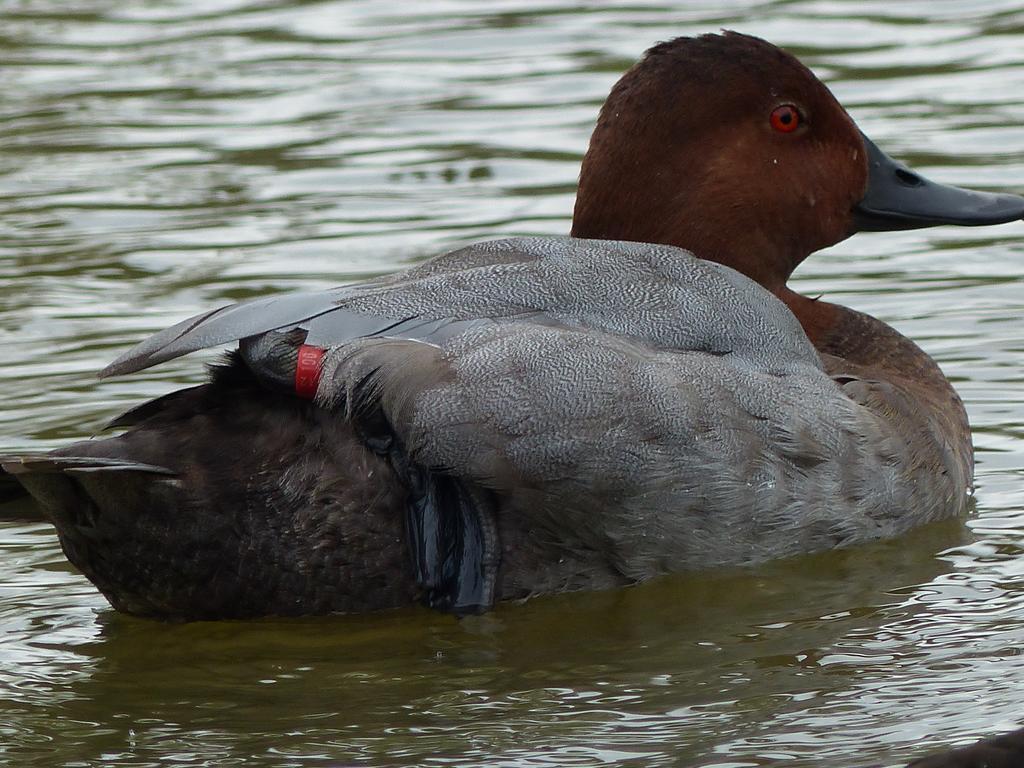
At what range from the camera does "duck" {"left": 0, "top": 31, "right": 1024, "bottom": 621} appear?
4512mm

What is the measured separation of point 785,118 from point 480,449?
1.78 meters

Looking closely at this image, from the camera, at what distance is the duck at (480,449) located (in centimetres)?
451

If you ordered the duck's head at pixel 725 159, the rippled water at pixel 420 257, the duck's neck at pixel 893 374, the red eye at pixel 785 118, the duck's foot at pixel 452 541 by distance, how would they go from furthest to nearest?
the red eye at pixel 785 118 < the duck's head at pixel 725 159 < the duck's neck at pixel 893 374 < the duck's foot at pixel 452 541 < the rippled water at pixel 420 257

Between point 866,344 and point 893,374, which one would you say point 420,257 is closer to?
point 866,344

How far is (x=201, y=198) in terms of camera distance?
28.9 ft

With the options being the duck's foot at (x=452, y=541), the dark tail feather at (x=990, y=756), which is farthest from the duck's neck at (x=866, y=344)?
the dark tail feather at (x=990, y=756)

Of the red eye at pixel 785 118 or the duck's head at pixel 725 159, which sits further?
the red eye at pixel 785 118

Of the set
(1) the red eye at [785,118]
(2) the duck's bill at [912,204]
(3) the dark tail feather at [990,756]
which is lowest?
(3) the dark tail feather at [990,756]

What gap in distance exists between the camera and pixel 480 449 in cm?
448

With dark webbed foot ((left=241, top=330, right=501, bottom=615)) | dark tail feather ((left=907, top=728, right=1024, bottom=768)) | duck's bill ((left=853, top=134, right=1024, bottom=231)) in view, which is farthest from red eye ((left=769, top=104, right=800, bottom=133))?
dark tail feather ((left=907, top=728, right=1024, bottom=768))

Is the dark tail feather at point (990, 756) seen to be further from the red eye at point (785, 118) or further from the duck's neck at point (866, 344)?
the red eye at point (785, 118)

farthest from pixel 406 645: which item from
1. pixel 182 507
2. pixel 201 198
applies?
pixel 201 198

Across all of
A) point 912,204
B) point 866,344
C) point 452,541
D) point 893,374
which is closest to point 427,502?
point 452,541

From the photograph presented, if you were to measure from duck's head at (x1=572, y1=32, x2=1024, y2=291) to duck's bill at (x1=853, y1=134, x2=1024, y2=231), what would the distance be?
79 millimetres
